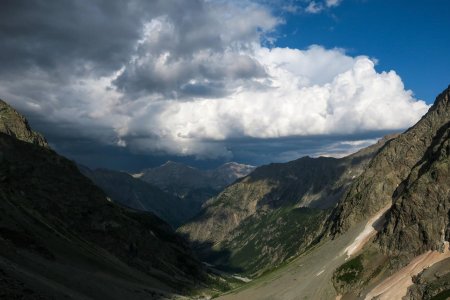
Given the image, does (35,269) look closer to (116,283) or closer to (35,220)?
(116,283)

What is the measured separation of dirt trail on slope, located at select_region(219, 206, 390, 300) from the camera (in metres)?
128

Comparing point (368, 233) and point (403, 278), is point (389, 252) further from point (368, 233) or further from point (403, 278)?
point (368, 233)

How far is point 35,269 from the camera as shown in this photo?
392ft

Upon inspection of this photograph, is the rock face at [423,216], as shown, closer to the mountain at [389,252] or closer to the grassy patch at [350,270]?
the mountain at [389,252]

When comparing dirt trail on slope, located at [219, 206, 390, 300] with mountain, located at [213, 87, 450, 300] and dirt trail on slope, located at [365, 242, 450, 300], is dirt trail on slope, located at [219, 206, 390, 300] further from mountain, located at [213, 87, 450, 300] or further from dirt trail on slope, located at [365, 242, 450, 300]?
dirt trail on slope, located at [365, 242, 450, 300]

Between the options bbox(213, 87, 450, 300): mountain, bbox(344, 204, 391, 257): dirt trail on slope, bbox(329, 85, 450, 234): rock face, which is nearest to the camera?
bbox(213, 87, 450, 300): mountain

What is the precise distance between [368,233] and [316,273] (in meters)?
24.4

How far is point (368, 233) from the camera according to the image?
152 m

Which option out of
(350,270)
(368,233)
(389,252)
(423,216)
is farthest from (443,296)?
(368,233)

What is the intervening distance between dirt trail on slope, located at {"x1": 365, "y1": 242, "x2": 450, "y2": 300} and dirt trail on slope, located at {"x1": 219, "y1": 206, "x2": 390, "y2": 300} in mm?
18043

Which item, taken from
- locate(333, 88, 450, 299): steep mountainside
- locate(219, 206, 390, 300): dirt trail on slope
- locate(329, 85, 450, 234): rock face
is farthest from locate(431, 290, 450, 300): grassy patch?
locate(329, 85, 450, 234): rock face

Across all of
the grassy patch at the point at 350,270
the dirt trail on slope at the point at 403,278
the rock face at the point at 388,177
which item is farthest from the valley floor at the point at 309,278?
the dirt trail on slope at the point at 403,278

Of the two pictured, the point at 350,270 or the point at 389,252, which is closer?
the point at 389,252

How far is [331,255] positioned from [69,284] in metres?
83.4
